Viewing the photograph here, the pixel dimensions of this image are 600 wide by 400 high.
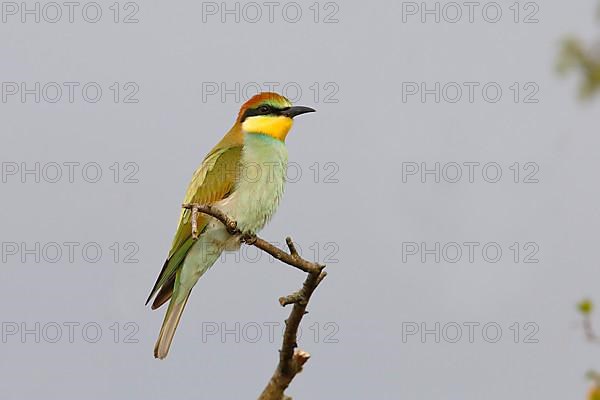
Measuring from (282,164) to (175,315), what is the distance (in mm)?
1039

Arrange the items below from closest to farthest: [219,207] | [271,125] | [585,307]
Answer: [585,307]
[219,207]
[271,125]

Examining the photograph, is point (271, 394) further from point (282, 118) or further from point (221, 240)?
point (282, 118)

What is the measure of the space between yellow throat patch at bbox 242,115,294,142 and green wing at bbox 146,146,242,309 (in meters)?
0.28

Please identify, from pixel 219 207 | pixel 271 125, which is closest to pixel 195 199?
pixel 219 207

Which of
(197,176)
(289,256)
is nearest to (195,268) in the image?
(197,176)

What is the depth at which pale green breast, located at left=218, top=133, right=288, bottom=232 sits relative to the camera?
14.9ft

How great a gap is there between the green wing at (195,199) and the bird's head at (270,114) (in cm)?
30

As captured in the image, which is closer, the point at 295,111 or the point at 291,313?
the point at 291,313

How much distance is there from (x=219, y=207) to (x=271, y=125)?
637 millimetres

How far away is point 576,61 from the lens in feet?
8.96

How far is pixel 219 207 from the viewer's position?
4559mm

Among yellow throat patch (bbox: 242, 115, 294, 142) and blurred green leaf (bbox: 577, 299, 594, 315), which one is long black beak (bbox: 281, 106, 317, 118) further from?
blurred green leaf (bbox: 577, 299, 594, 315)

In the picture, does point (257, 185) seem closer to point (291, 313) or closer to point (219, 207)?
point (219, 207)

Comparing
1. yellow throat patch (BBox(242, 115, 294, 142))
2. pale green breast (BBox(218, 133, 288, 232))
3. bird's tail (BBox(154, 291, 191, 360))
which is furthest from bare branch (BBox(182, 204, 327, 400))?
yellow throat patch (BBox(242, 115, 294, 142))
